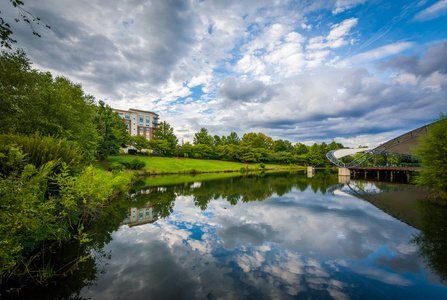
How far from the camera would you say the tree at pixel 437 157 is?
14.7 m

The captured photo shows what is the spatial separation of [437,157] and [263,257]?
719 inches

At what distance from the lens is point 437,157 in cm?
1525

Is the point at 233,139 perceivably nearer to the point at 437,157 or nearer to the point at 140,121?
the point at 140,121

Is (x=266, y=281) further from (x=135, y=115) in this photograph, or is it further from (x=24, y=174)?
(x=135, y=115)

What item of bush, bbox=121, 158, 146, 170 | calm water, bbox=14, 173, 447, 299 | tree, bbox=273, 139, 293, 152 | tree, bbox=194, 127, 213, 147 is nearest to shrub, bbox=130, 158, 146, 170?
bush, bbox=121, 158, 146, 170

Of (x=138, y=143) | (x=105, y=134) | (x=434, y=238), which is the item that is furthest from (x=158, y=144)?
(x=434, y=238)

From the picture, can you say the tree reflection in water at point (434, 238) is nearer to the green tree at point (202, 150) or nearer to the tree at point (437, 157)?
the tree at point (437, 157)

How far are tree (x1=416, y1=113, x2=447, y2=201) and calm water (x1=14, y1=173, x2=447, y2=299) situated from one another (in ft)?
14.1

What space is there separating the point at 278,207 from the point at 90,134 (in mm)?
24820

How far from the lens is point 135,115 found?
80.1m

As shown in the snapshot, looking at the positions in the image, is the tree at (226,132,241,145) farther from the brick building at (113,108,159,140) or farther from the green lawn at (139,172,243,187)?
the green lawn at (139,172,243,187)

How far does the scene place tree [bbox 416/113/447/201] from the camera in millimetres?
14688

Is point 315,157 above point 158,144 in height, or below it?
below

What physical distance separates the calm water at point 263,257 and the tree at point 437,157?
14.1 feet
